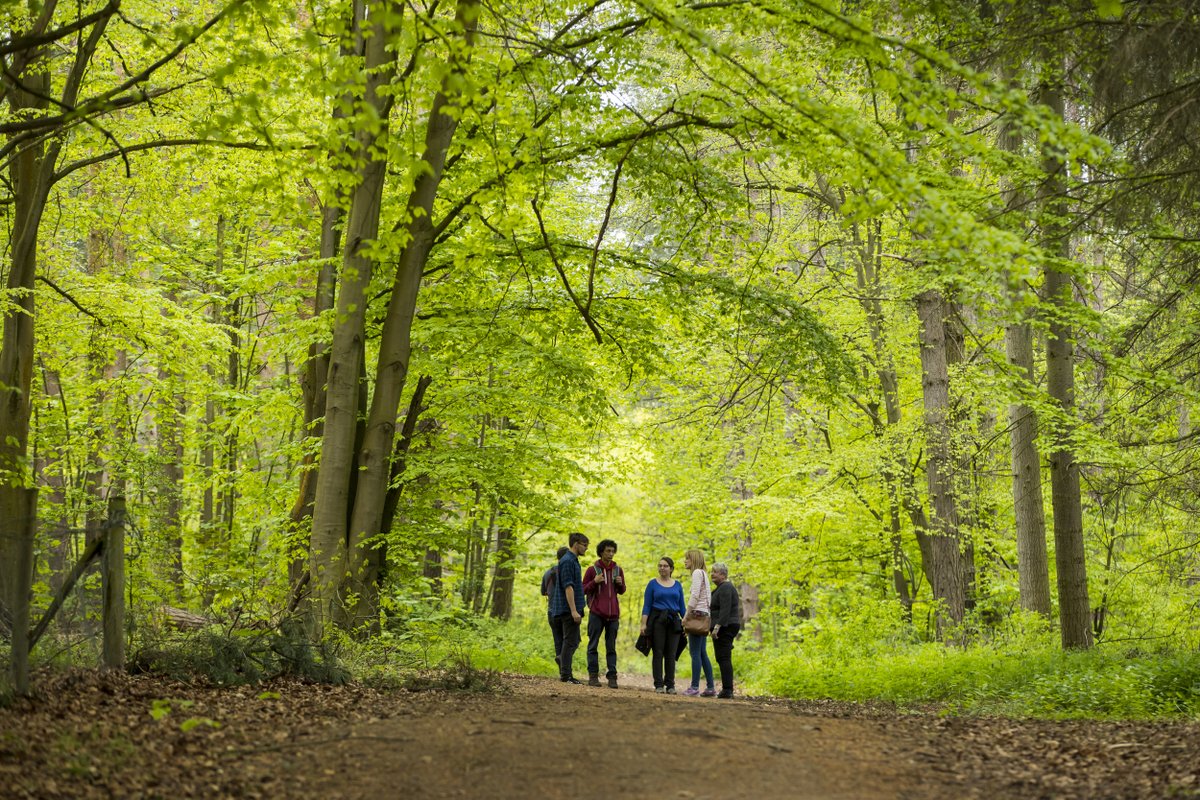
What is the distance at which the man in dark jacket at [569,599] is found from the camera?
40.5 feet

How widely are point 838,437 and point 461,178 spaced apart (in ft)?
38.4

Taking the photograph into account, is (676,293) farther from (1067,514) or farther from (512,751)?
(512,751)

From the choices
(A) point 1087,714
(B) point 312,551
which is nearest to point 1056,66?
(A) point 1087,714

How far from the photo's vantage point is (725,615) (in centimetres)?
1255

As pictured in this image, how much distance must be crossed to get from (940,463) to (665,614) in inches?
226

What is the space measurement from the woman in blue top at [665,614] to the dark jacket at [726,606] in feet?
1.48

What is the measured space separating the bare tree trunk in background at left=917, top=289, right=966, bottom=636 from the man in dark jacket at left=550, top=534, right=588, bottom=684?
6175mm

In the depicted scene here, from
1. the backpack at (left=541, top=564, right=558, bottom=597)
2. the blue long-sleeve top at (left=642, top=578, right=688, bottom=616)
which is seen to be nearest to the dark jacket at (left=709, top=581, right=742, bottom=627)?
the blue long-sleeve top at (left=642, top=578, right=688, bottom=616)

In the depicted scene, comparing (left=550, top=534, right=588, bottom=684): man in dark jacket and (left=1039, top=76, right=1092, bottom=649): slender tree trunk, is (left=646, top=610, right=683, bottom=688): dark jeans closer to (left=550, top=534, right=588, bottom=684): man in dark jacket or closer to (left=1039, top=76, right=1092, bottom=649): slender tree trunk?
(left=550, top=534, right=588, bottom=684): man in dark jacket

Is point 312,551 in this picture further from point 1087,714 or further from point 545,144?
point 1087,714

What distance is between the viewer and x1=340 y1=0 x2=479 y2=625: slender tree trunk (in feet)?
37.1

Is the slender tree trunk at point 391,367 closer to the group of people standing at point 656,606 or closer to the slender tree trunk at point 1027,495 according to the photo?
the group of people standing at point 656,606

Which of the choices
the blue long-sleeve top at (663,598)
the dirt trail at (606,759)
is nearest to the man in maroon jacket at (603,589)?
the blue long-sleeve top at (663,598)

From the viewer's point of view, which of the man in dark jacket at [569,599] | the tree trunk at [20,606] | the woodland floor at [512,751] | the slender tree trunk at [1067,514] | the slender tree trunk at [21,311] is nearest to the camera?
the woodland floor at [512,751]
